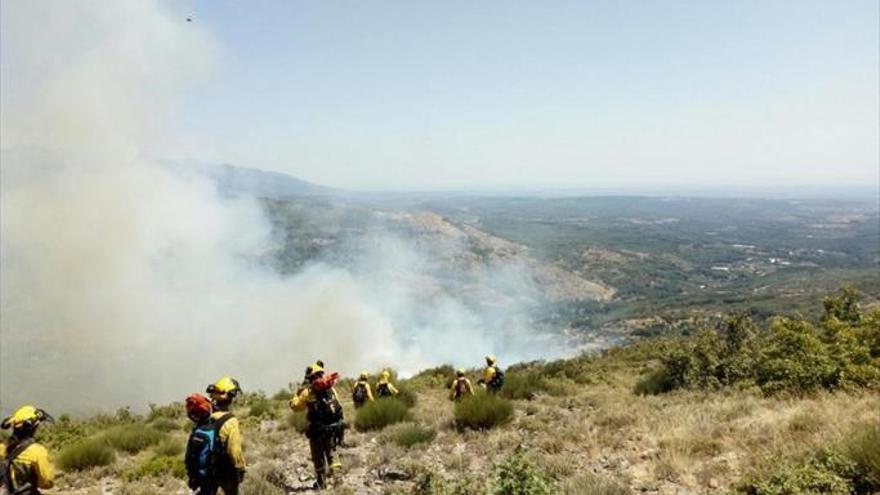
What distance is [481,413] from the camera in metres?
11.2

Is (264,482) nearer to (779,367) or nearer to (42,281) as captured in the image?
(779,367)

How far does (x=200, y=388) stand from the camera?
50.8 m

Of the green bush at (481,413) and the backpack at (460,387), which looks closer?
the green bush at (481,413)

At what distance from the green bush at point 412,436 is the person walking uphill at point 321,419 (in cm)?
182

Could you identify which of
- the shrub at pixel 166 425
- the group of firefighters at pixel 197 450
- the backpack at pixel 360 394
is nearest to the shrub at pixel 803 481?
the group of firefighters at pixel 197 450

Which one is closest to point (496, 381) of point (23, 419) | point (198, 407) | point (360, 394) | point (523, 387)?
point (523, 387)

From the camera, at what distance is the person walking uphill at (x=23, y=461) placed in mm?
5551

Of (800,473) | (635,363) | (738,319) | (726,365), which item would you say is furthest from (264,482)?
(635,363)

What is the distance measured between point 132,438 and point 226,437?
817cm

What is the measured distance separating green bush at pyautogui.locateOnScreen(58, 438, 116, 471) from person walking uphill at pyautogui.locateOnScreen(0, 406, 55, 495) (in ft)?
19.0

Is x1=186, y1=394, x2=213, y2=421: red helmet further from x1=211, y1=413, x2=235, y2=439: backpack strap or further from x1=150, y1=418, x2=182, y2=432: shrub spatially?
x1=150, y1=418, x2=182, y2=432: shrub

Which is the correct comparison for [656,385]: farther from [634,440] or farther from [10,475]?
[10,475]

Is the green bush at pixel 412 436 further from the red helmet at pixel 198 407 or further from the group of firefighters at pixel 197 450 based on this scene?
the red helmet at pixel 198 407

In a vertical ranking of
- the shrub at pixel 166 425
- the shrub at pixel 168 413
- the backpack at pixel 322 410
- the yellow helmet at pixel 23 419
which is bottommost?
the shrub at pixel 168 413
